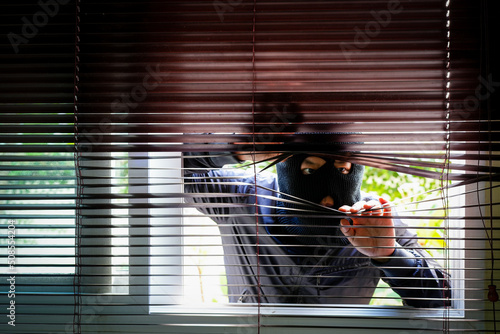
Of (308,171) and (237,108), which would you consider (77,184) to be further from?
(308,171)

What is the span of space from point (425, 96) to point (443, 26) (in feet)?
0.60

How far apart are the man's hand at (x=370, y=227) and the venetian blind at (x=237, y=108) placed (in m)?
0.12

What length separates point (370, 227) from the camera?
3.29ft

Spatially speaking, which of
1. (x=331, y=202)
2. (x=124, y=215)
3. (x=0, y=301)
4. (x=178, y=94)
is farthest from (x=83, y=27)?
(x=331, y=202)

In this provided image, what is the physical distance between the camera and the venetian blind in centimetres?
103

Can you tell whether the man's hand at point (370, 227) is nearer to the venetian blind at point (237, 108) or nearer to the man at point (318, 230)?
the man at point (318, 230)

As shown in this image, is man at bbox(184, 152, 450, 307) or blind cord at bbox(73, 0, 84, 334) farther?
man at bbox(184, 152, 450, 307)

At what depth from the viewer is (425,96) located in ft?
3.38

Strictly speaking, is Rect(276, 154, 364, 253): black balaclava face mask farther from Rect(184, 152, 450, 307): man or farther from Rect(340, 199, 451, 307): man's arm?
Rect(340, 199, 451, 307): man's arm

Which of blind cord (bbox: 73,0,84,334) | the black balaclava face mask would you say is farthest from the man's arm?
blind cord (bbox: 73,0,84,334)

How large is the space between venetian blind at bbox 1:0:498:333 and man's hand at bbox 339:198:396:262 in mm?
118

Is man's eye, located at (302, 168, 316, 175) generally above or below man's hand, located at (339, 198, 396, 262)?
above

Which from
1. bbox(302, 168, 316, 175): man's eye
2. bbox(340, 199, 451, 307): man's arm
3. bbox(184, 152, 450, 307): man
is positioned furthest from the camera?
bbox(302, 168, 316, 175): man's eye

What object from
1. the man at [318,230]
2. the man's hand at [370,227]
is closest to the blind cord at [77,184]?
the man at [318,230]
